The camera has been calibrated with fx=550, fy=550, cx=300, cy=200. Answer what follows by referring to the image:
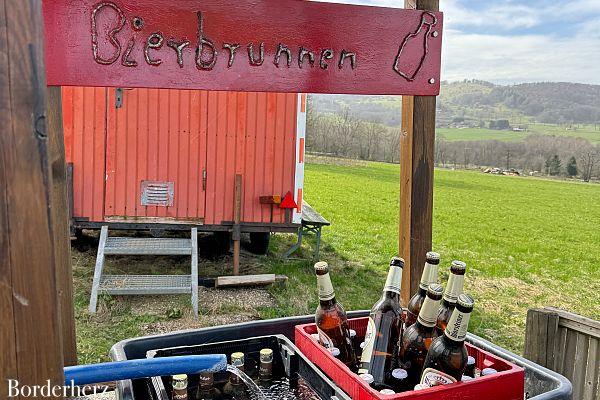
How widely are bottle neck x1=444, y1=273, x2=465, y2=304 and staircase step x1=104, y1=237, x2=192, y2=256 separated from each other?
19.4ft

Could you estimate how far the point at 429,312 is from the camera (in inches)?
70.7

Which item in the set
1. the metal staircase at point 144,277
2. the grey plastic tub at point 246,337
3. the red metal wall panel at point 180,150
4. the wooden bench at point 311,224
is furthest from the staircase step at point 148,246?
the grey plastic tub at point 246,337

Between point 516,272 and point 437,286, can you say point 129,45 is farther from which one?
point 516,272

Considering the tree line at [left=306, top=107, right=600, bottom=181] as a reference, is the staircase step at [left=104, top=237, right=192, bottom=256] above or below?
below

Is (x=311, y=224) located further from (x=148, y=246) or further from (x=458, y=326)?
(x=458, y=326)

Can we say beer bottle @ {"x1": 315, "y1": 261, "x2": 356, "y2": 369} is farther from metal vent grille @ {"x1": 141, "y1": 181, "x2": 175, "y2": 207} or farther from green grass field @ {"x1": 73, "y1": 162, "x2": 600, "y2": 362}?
metal vent grille @ {"x1": 141, "y1": 181, "x2": 175, "y2": 207}

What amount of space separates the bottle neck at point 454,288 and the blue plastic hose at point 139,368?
77 centimetres

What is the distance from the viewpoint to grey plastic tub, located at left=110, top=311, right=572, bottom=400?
178 cm

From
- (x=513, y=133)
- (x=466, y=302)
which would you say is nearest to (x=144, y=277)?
(x=466, y=302)

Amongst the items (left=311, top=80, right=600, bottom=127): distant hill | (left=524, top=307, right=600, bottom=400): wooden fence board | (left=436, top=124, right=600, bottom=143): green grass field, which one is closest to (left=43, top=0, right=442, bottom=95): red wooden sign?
(left=524, top=307, right=600, bottom=400): wooden fence board

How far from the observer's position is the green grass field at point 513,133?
7138 centimetres

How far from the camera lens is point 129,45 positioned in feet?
6.39

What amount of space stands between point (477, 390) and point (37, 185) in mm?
1335

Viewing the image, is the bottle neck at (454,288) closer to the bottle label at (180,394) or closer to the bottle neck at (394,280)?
the bottle neck at (394,280)
